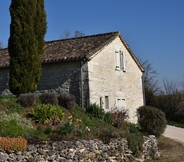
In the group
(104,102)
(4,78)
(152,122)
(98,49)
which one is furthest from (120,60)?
(4,78)

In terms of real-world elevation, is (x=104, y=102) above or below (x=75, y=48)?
below

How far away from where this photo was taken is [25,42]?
15.1m

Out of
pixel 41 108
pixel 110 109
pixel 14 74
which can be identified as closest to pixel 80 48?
pixel 110 109

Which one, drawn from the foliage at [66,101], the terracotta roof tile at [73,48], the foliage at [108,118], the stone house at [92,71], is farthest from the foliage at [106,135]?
the terracotta roof tile at [73,48]

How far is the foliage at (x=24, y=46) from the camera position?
15031 millimetres

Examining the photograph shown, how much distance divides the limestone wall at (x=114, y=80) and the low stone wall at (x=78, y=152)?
541 cm

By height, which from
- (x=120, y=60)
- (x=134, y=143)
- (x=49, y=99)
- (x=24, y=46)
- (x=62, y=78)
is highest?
(x=120, y=60)

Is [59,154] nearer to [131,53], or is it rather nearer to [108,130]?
[108,130]

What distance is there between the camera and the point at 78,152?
10.3 metres

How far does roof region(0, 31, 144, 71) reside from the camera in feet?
58.6

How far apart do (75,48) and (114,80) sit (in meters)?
3.11

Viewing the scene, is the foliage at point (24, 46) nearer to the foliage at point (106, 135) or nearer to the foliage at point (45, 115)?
the foliage at point (45, 115)

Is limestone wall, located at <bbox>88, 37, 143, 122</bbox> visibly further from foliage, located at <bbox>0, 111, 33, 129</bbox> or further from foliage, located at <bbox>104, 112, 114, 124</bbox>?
foliage, located at <bbox>0, 111, 33, 129</bbox>

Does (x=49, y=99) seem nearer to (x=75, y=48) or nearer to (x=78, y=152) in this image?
(x=78, y=152)
